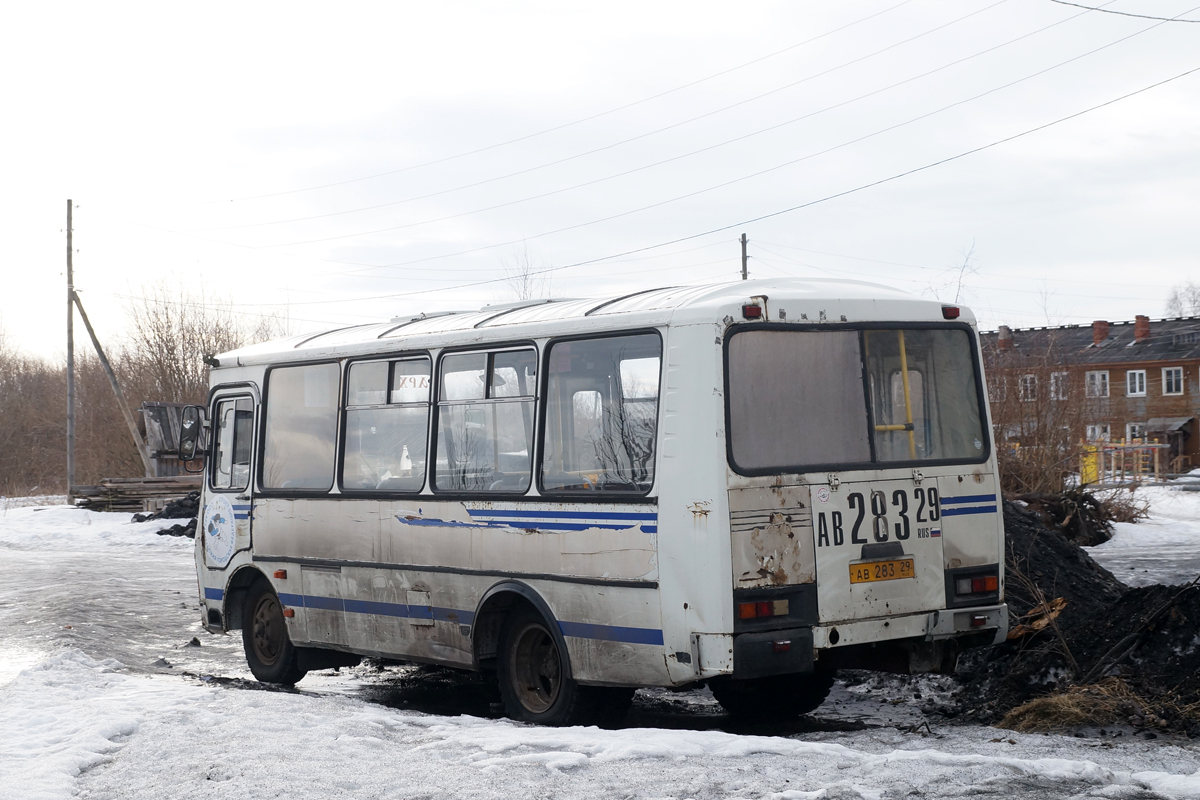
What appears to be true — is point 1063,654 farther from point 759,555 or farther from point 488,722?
point 488,722

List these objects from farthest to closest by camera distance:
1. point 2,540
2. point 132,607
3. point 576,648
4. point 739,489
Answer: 1. point 2,540
2. point 132,607
3. point 576,648
4. point 739,489

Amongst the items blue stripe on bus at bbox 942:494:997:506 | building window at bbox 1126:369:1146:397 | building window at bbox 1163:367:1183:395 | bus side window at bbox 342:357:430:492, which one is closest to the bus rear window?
blue stripe on bus at bbox 942:494:997:506

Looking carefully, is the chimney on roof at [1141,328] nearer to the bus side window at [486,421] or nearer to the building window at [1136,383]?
the building window at [1136,383]

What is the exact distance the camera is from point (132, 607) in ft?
53.9

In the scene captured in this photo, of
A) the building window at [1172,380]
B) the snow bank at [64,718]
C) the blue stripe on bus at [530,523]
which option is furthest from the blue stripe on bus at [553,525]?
the building window at [1172,380]

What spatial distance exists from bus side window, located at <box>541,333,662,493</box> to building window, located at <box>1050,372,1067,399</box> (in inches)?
635

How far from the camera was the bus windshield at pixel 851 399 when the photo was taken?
7.20m

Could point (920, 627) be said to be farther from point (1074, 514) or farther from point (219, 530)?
point (1074, 514)

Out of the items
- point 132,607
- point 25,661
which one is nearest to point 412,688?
point 25,661

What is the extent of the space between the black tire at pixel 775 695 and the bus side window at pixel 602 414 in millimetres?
1981

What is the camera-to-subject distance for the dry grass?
7.27 metres

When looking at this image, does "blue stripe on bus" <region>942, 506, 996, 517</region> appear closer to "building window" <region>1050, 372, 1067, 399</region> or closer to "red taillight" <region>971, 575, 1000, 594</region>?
"red taillight" <region>971, 575, 1000, 594</region>

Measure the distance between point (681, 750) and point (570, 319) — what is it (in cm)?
285

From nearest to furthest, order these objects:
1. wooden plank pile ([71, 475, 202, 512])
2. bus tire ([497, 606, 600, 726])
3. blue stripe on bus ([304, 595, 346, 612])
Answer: bus tire ([497, 606, 600, 726]) → blue stripe on bus ([304, 595, 346, 612]) → wooden plank pile ([71, 475, 202, 512])
